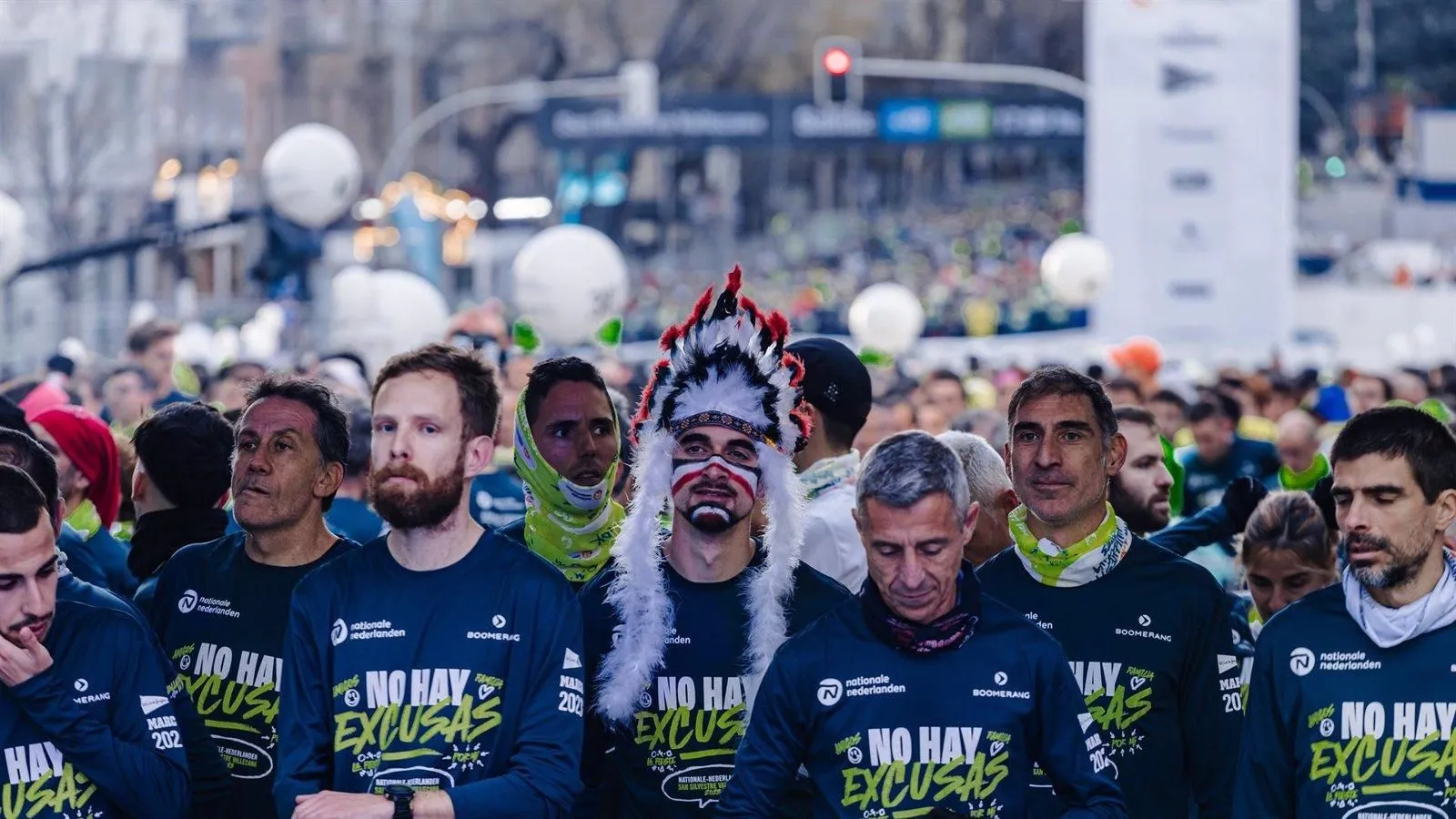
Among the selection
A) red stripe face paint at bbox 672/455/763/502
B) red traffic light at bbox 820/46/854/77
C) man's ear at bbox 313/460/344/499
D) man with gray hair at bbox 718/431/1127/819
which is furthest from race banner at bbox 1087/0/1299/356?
man with gray hair at bbox 718/431/1127/819

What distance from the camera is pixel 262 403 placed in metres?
5.62

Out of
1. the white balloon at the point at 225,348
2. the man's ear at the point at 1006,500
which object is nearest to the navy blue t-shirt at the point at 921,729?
the man's ear at the point at 1006,500

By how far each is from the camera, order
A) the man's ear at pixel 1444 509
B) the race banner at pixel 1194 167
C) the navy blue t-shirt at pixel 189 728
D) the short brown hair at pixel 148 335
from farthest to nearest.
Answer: the race banner at pixel 1194 167
the short brown hair at pixel 148 335
the navy blue t-shirt at pixel 189 728
the man's ear at pixel 1444 509

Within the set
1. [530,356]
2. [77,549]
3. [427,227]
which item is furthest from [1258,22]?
[77,549]

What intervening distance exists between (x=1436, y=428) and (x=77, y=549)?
375 cm

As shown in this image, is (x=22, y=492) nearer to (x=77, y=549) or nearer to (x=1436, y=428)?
(x=77, y=549)

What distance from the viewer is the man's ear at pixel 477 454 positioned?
478 cm

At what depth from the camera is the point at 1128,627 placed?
5352mm

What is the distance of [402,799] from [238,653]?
1.16m

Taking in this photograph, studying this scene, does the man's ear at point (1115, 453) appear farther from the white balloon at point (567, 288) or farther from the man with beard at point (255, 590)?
the white balloon at point (567, 288)

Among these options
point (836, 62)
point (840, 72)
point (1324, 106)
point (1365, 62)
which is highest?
point (1365, 62)

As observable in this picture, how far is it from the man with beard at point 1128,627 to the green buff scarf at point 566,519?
44.8 inches

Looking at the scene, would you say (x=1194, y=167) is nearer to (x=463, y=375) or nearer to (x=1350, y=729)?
(x=1350, y=729)

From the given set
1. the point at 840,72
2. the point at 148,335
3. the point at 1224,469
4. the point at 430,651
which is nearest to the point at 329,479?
the point at 430,651
